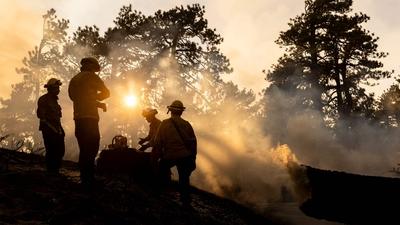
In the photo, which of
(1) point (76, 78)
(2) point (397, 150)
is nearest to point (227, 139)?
(1) point (76, 78)

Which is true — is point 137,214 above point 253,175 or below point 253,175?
below

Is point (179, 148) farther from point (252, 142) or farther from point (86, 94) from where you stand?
point (252, 142)

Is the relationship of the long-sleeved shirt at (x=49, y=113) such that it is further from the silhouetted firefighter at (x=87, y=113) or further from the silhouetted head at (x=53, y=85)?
the silhouetted firefighter at (x=87, y=113)

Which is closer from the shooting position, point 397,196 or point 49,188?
point 49,188

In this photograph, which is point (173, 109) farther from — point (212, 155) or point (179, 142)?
point (212, 155)

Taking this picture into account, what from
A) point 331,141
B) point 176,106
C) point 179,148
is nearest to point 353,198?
point 179,148

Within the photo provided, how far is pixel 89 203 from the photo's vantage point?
519 centimetres

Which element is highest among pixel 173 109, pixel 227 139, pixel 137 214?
pixel 227 139

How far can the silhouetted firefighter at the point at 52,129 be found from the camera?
7.52m

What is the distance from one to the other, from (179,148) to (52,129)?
100 inches

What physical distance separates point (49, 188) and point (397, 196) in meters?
5.48

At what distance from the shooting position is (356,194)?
22.3 feet

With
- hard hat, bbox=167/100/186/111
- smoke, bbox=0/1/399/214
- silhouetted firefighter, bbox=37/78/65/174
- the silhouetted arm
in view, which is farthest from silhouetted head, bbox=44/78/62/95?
smoke, bbox=0/1/399/214

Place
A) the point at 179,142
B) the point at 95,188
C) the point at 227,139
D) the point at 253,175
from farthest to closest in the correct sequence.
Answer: the point at 227,139
the point at 253,175
the point at 179,142
the point at 95,188
